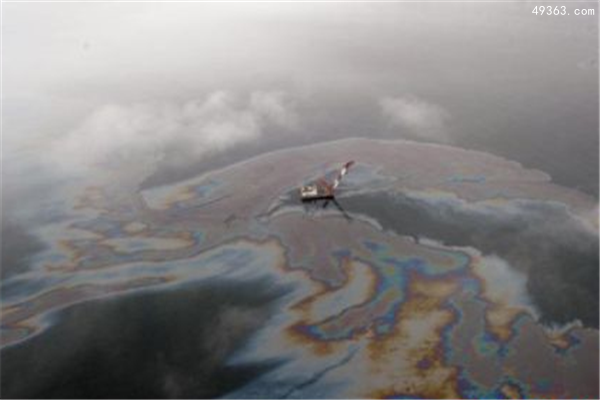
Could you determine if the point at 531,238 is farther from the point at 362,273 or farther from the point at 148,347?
the point at 148,347

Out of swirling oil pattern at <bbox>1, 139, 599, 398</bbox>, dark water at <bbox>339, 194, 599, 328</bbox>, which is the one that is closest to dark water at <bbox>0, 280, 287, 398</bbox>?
swirling oil pattern at <bbox>1, 139, 599, 398</bbox>

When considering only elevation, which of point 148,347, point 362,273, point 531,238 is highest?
point 531,238

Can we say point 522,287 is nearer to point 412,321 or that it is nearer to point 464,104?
point 412,321

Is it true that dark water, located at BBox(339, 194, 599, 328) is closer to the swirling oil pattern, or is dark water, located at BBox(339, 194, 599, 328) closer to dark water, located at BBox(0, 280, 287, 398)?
the swirling oil pattern

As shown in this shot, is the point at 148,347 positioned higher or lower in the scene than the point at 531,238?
lower

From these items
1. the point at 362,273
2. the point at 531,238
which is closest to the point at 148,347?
the point at 362,273

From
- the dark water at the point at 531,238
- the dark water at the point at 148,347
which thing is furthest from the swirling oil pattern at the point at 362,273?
the dark water at the point at 148,347
